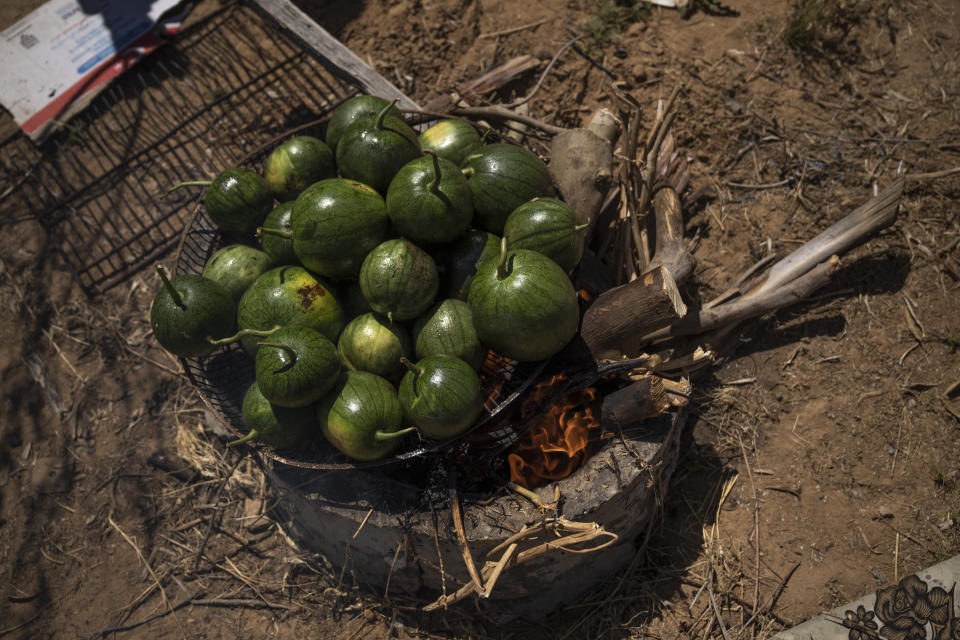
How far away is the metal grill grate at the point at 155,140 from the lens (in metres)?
5.62

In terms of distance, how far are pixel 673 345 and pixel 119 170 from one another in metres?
5.25

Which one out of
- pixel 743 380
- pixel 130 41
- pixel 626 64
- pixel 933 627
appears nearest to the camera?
pixel 933 627

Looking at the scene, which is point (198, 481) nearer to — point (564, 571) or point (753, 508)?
point (564, 571)

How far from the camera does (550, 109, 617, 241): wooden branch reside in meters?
3.80

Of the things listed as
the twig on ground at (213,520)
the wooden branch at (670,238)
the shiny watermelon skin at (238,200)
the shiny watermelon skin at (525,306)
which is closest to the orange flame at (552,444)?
the shiny watermelon skin at (525,306)

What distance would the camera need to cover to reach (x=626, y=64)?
5.50 metres

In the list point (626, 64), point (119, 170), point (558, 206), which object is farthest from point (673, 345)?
point (119, 170)

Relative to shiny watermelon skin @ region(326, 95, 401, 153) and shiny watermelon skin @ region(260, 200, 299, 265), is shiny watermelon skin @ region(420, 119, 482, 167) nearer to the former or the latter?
shiny watermelon skin @ region(326, 95, 401, 153)

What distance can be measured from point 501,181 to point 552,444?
4.92 feet

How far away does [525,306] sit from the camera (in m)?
2.93

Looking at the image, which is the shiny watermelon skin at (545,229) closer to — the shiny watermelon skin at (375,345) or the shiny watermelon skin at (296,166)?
the shiny watermelon skin at (375,345)

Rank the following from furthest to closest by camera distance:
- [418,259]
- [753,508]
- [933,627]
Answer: [753,508] → [933,627] → [418,259]

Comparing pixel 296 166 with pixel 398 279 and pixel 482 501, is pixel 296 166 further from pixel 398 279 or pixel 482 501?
pixel 482 501

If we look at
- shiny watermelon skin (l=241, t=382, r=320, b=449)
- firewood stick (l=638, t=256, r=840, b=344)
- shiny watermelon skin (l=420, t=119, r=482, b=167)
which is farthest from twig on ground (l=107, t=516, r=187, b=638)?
firewood stick (l=638, t=256, r=840, b=344)
